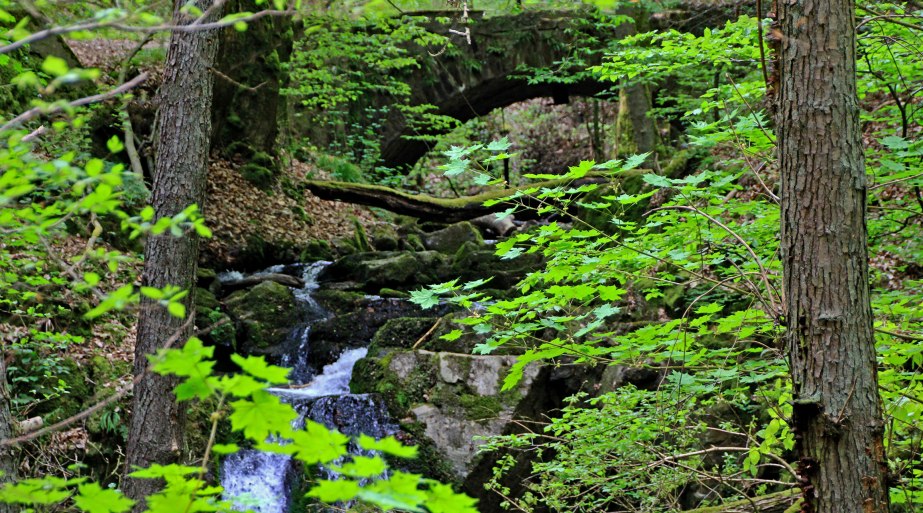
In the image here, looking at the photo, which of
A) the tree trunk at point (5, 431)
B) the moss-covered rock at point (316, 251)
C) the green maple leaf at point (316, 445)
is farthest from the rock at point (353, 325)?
the green maple leaf at point (316, 445)

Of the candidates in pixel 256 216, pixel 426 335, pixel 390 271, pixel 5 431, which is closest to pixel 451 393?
pixel 426 335

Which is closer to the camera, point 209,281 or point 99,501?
point 99,501

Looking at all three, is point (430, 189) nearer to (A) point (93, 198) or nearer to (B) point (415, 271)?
(B) point (415, 271)

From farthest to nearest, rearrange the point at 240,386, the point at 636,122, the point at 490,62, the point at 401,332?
the point at 490,62, the point at 636,122, the point at 401,332, the point at 240,386

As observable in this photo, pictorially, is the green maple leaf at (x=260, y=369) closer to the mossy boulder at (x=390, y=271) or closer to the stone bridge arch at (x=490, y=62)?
the mossy boulder at (x=390, y=271)

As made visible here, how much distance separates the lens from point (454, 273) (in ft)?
38.5

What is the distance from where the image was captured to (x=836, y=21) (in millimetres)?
2529

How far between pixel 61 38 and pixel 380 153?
731cm

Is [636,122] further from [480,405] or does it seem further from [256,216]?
[256,216]

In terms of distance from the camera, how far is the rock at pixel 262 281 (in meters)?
11.0

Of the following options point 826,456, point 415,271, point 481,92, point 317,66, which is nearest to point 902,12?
point 826,456

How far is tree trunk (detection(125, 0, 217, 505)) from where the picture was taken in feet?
15.0

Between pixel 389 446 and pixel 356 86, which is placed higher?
pixel 356 86

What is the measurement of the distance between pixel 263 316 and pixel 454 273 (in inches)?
122
